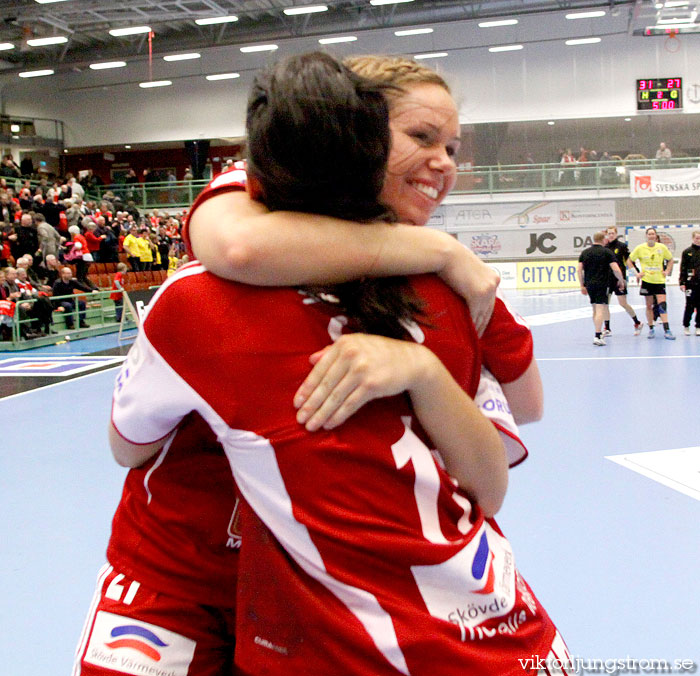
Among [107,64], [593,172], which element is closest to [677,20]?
[593,172]

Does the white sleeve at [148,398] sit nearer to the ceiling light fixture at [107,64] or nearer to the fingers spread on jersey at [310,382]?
the fingers spread on jersey at [310,382]

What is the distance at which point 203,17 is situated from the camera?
927 inches

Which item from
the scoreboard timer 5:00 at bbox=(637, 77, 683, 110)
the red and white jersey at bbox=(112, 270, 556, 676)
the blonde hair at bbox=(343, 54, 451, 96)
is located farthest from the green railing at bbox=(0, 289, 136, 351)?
the scoreboard timer 5:00 at bbox=(637, 77, 683, 110)

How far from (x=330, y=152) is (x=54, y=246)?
15.4m

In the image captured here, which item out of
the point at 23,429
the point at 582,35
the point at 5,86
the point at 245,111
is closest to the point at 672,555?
the point at 245,111

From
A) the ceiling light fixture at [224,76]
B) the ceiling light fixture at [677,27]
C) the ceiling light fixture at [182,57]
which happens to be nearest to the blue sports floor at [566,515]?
the ceiling light fixture at [677,27]

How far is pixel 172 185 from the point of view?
87.0 ft

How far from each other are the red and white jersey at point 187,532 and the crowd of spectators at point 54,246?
8.97 meters

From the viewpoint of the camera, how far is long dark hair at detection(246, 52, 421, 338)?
0.83 metres

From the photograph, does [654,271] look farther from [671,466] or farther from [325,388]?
[325,388]

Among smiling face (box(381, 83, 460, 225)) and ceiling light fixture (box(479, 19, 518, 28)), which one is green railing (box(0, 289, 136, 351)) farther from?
ceiling light fixture (box(479, 19, 518, 28))

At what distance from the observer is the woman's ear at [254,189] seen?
0.99 m

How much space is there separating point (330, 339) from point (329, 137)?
235 mm

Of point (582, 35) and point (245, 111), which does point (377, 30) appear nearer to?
point (582, 35)
